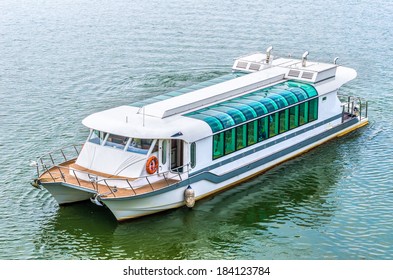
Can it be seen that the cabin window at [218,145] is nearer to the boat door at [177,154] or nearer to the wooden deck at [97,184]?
the boat door at [177,154]

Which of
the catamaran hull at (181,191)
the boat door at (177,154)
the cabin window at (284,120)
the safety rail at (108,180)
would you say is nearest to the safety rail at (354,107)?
the cabin window at (284,120)

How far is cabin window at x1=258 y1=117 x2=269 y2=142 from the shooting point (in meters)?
44.5

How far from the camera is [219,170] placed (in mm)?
42438

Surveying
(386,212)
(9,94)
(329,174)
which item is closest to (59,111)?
(9,94)

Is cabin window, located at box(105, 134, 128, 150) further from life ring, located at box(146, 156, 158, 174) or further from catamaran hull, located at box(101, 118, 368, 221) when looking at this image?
catamaran hull, located at box(101, 118, 368, 221)

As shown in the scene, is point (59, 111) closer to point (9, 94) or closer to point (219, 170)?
point (9, 94)

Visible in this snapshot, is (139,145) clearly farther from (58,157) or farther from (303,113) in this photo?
(303,113)

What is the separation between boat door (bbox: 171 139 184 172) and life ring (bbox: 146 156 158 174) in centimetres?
132

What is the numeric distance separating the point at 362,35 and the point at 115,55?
20222 millimetres

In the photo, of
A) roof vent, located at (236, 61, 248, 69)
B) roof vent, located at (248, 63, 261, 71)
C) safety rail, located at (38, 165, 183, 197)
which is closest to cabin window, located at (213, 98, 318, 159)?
safety rail, located at (38, 165, 183, 197)

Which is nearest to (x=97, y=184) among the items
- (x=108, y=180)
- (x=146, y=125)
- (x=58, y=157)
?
(x=108, y=180)

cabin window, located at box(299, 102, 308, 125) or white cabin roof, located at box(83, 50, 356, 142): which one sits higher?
white cabin roof, located at box(83, 50, 356, 142)

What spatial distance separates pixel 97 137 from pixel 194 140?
471 cm

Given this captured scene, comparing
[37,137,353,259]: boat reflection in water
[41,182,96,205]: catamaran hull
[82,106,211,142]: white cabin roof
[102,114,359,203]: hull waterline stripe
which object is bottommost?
[37,137,353,259]: boat reflection in water
